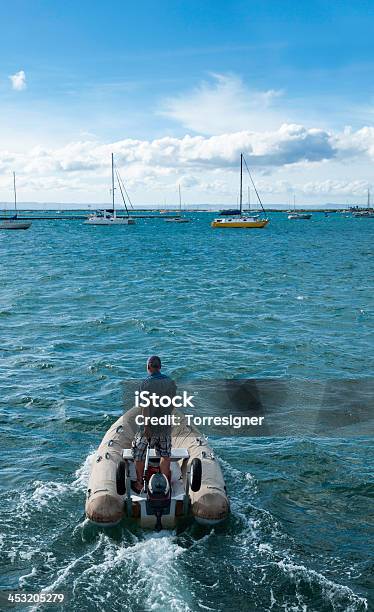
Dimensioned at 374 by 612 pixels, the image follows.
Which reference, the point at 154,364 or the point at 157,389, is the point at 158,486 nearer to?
the point at 157,389

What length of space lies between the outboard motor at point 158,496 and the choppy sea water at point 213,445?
1.61 ft

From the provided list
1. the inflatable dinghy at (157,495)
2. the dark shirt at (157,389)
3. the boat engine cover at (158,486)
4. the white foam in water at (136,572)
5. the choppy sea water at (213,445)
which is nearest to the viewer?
the white foam in water at (136,572)

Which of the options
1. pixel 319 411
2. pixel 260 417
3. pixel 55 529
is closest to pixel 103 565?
pixel 55 529

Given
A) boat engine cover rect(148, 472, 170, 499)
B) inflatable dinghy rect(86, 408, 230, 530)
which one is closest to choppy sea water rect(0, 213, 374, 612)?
inflatable dinghy rect(86, 408, 230, 530)

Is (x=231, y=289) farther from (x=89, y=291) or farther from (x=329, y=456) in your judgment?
(x=329, y=456)

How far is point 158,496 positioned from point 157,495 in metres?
0.03

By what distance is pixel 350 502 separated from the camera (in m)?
11.4

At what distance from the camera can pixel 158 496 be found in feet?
→ 30.9

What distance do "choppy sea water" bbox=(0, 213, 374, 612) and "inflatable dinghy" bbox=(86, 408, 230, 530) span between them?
0.32 m

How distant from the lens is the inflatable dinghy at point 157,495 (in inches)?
376

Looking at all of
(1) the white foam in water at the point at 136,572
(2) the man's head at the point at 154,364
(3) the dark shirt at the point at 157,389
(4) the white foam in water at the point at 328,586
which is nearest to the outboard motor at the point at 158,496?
(1) the white foam in water at the point at 136,572

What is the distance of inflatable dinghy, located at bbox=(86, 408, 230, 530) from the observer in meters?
9.55

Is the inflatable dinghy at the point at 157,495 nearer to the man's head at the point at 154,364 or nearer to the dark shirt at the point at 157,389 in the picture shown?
the dark shirt at the point at 157,389

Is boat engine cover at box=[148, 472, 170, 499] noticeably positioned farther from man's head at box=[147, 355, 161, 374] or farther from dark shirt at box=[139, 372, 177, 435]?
man's head at box=[147, 355, 161, 374]
